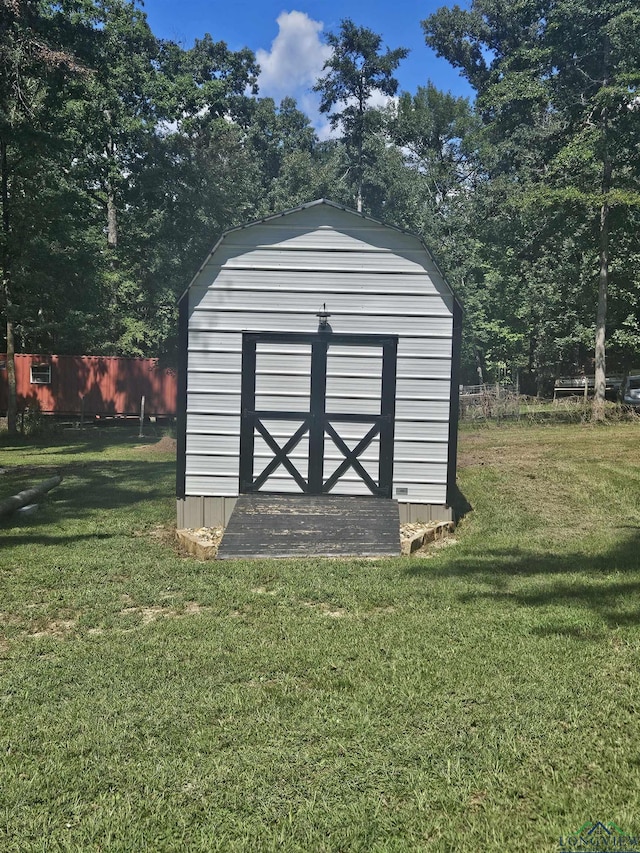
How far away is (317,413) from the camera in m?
8.37

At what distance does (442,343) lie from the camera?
27.0 ft

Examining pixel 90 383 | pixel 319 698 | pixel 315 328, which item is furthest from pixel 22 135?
pixel 319 698

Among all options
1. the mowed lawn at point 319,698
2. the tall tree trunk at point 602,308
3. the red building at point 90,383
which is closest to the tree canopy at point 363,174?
the tall tree trunk at point 602,308

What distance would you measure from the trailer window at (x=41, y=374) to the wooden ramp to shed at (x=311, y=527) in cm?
1810

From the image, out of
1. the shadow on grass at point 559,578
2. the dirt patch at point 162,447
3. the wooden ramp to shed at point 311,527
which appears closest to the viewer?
the shadow on grass at point 559,578

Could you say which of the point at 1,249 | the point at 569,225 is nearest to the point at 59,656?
the point at 1,249

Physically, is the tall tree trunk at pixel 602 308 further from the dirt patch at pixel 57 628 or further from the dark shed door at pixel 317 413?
the dirt patch at pixel 57 628

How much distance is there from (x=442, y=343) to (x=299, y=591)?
3954 mm

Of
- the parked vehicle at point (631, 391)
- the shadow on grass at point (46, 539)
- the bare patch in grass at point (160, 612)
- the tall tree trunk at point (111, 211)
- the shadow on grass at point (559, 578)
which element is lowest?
the shadow on grass at point (46, 539)

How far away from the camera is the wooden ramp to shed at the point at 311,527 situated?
280 inches

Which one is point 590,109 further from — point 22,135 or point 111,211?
point 111,211

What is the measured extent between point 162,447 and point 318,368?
10.4 m

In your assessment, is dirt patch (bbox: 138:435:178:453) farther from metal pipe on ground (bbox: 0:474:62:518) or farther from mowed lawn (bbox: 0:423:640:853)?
mowed lawn (bbox: 0:423:640:853)

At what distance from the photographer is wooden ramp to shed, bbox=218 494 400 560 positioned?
23.3 feet
